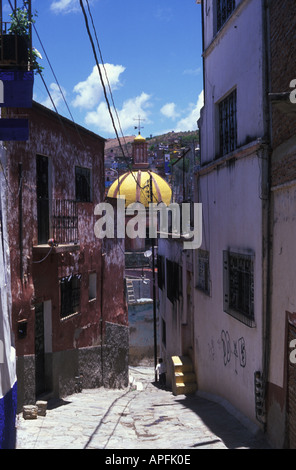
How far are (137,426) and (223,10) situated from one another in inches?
342

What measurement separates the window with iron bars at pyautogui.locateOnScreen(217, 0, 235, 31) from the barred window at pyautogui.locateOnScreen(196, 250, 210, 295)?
5.07 meters

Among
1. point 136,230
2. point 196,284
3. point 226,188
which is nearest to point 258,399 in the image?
point 226,188

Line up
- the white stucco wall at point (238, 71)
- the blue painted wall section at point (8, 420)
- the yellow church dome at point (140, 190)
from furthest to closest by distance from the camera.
A: 1. the yellow church dome at point (140, 190)
2. the white stucco wall at point (238, 71)
3. the blue painted wall section at point (8, 420)

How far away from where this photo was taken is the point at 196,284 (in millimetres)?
12906

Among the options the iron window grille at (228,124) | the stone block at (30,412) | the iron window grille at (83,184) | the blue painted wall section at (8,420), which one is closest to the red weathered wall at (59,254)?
the iron window grille at (83,184)

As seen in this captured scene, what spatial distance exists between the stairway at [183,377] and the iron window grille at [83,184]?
17.1ft

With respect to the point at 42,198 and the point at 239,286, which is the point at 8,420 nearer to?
the point at 239,286

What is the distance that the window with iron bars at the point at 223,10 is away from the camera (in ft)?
34.2

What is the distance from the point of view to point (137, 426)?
9.58m

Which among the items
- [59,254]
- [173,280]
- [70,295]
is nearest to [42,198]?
[59,254]

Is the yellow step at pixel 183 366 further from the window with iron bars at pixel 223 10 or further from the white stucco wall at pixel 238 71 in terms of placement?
the window with iron bars at pixel 223 10

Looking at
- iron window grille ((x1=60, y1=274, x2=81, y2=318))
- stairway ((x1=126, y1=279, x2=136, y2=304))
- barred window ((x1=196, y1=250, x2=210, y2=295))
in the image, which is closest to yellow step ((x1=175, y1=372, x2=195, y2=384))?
barred window ((x1=196, y1=250, x2=210, y2=295))

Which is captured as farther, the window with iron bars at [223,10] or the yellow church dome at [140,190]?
the yellow church dome at [140,190]

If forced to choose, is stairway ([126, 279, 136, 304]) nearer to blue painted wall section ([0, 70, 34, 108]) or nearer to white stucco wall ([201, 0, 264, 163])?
white stucco wall ([201, 0, 264, 163])
